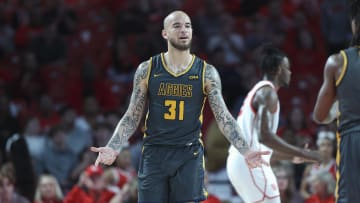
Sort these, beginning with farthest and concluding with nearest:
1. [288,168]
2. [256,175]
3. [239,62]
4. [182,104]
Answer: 1. [239,62]
2. [288,168]
3. [256,175]
4. [182,104]

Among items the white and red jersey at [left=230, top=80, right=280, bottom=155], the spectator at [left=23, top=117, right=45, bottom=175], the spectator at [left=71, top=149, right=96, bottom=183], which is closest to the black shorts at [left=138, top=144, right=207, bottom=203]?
the white and red jersey at [left=230, top=80, right=280, bottom=155]

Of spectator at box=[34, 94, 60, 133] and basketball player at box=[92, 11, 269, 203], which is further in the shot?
spectator at box=[34, 94, 60, 133]

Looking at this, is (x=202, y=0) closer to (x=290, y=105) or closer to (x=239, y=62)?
(x=239, y=62)

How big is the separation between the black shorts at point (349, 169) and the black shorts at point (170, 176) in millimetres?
1467

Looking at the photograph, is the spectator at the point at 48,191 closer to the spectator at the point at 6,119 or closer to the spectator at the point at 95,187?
the spectator at the point at 95,187

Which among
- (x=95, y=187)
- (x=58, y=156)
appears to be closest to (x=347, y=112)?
(x=95, y=187)

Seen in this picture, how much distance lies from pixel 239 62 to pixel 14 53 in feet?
13.8

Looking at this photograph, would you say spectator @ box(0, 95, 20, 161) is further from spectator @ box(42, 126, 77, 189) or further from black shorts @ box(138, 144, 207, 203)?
black shorts @ box(138, 144, 207, 203)

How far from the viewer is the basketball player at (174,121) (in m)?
6.97

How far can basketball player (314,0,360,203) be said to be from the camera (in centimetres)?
588

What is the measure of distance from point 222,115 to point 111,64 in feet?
27.7

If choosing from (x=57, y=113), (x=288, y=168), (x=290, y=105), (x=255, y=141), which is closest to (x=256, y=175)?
(x=255, y=141)

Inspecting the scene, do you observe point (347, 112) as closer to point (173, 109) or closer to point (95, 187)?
point (173, 109)

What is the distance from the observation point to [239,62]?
14.8m
